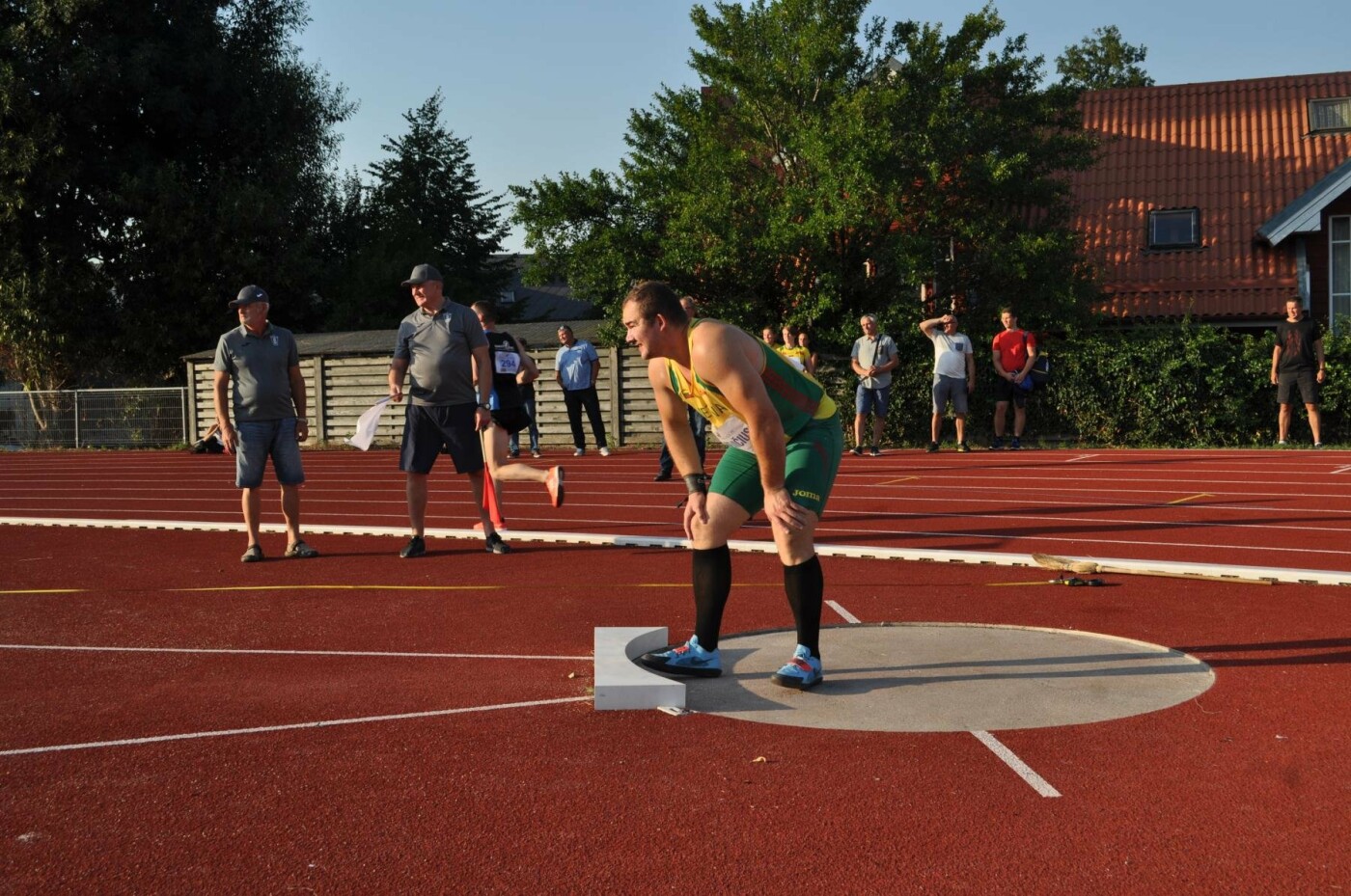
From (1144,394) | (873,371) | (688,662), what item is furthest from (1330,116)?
(688,662)

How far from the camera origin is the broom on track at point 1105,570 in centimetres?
794

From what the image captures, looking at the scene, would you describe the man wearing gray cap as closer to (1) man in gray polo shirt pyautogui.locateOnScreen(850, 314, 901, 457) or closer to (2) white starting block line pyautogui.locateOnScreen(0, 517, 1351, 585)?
(2) white starting block line pyautogui.locateOnScreen(0, 517, 1351, 585)

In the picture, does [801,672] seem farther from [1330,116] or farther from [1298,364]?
[1330,116]

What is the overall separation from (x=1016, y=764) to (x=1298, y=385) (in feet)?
50.5

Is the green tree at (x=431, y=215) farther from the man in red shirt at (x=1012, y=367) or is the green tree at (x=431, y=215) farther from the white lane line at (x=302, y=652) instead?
the white lane line at (x=302, y=652)

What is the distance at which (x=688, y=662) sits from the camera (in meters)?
5.52

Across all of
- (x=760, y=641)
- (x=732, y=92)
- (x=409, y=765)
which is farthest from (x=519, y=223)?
(x=409, y=765)

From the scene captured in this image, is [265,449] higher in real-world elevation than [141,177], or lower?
lower

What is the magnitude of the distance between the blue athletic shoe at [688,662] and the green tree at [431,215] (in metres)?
36.1

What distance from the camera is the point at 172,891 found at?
3.33 metres

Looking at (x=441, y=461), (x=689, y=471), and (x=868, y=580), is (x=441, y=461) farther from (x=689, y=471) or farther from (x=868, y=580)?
(x=689, y=471)

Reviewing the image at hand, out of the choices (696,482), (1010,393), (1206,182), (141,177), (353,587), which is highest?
(141,177)

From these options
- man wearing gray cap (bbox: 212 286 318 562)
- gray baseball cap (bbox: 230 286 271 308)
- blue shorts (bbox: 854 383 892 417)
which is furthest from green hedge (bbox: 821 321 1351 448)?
gray baseball cap (bbox: 230 286 271 308)

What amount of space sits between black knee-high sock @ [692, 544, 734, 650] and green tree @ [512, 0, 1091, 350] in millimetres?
15598
